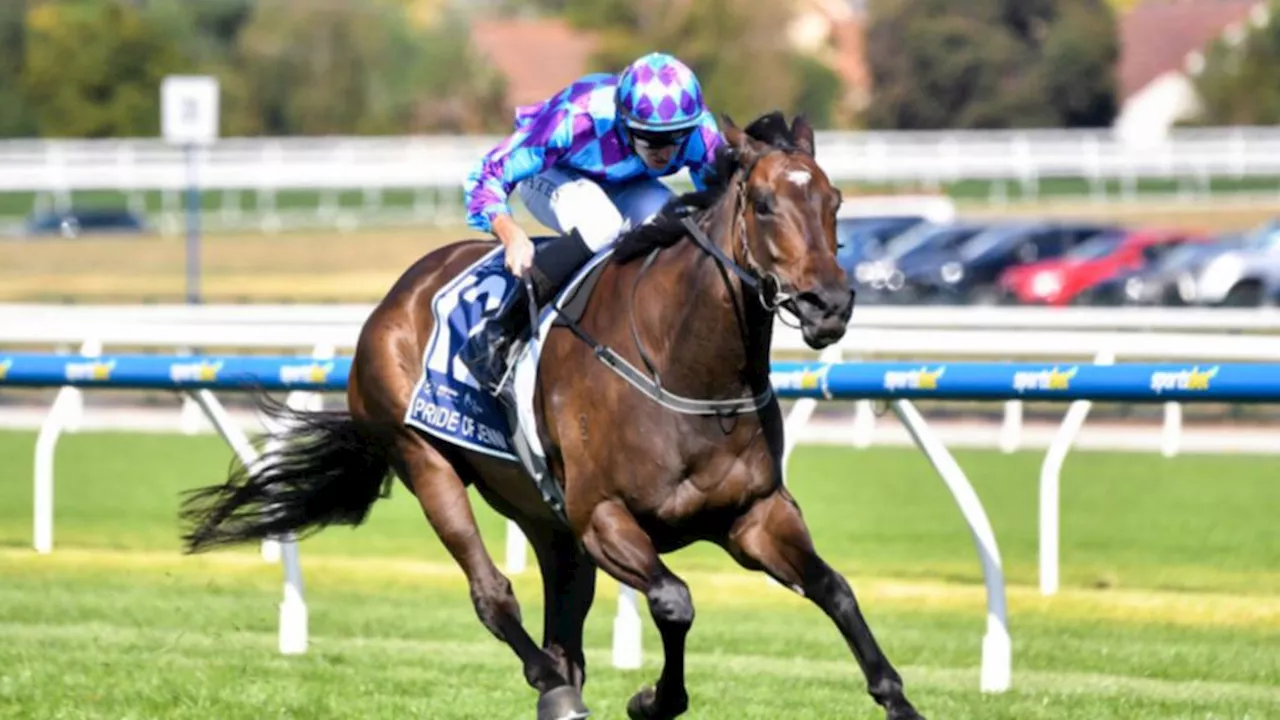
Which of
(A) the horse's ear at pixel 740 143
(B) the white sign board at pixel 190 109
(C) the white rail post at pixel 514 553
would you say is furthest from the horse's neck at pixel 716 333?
(B) the white sign board at pixel 190 109

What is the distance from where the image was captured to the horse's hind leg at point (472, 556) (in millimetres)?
5859

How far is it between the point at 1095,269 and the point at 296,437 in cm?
2474

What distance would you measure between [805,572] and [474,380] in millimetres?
1362

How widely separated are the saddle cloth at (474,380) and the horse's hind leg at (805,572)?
0.76 m

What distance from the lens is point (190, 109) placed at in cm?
2142

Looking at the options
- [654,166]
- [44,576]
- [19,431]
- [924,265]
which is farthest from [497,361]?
[924,265]

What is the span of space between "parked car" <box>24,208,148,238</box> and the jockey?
31509 mm

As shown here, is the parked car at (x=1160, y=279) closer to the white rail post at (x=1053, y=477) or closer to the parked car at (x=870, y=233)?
the parked car at (x=870, y=233)

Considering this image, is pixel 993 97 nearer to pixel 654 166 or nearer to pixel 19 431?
pixel 19 431

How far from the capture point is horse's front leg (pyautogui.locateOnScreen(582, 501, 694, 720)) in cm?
535

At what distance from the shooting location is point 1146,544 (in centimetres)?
1141

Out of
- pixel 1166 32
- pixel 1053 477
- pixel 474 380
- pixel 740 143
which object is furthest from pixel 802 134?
pixel 1166 32

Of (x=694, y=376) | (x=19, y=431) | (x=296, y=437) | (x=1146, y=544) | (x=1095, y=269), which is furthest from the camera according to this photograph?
(x=1095, y=269)

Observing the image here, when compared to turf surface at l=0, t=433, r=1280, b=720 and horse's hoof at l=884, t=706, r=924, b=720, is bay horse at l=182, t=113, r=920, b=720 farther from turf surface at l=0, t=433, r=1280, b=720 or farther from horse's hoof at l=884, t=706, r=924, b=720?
turf surface at l=0, t=433, r=1280, b=720
